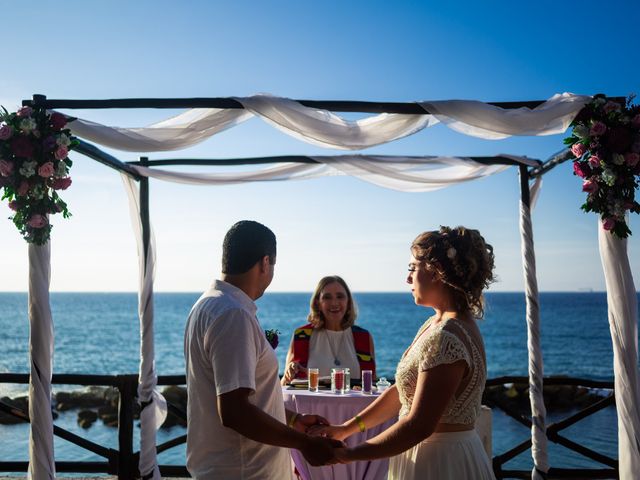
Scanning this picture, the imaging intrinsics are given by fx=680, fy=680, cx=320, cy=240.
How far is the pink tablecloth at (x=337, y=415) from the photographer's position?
4969 millimetres

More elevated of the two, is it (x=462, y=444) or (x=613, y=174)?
(x=613, y=174)

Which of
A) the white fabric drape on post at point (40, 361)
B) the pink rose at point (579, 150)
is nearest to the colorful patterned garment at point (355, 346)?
the white fabric drape on post at point (40, 361)

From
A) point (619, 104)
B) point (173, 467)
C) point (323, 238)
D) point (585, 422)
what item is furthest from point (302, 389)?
point (323, 238)

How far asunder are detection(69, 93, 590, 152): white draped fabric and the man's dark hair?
1520mm

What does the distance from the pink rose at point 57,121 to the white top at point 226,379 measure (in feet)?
6.04

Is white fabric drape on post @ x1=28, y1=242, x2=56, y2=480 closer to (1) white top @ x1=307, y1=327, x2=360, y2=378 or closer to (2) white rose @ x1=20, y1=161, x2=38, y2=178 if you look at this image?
(2) white rose @ x1=20, y1=161, x2=38, y2=178

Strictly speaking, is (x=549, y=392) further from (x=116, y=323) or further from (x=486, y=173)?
(x=116, y=323)

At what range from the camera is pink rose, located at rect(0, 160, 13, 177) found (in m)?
3.79

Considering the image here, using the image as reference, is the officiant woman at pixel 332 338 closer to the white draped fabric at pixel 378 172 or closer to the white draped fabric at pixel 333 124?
the white draped fabric at pixel 378 172

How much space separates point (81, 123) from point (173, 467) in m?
3.40

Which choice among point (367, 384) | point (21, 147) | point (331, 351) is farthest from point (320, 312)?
point (21, 147)

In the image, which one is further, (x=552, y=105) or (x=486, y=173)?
(x=486, y=173)

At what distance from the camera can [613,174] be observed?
13.5ft

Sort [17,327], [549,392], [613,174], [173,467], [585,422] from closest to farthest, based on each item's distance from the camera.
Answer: [613,174] → [173,467] → [585,422] → [549,392] → [17,327]
